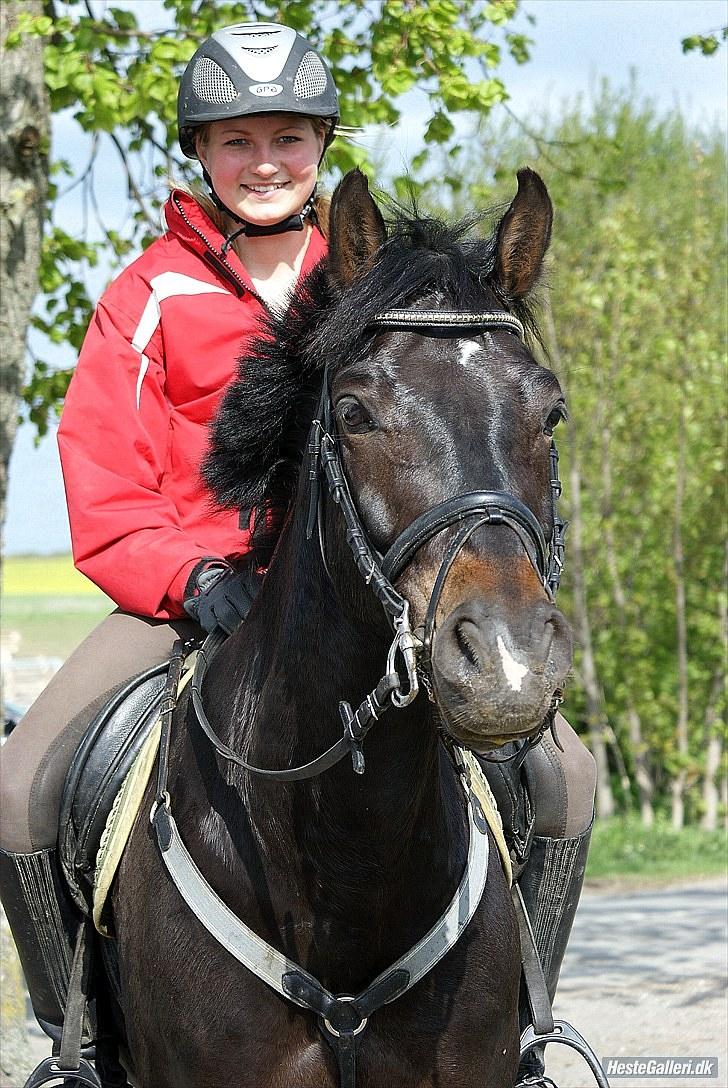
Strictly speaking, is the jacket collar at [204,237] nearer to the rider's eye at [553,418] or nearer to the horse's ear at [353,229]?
the horse's ear at [353,229]

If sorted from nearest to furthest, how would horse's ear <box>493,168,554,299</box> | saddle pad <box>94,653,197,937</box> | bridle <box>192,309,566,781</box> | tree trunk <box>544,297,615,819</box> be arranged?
bridle <box>192,309,566,781</box> → horse's ear <box>493,168,554,299</box> → saddle pad <box>94,653,197,937</box> → tree trunk <box>544,297,615,819</box>

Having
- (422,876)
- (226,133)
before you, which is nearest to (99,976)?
(422,876)

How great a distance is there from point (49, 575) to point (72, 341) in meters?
39.2

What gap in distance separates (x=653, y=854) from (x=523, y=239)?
12.4 metres

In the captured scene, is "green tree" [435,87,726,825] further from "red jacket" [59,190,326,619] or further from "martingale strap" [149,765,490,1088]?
"martingale strap" [149,765,490,1088]

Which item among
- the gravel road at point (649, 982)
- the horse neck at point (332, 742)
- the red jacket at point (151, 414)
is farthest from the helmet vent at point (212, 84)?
A: the gravel road at point (649, 982)

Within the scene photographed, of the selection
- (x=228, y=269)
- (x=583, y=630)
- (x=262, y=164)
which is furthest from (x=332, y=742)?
(x=583, y=630)

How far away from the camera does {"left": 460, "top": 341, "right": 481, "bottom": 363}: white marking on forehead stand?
2574mm

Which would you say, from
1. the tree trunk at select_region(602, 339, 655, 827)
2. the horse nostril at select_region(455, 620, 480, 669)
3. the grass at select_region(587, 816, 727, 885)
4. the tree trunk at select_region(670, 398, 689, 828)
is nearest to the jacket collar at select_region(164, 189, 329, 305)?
the horse nostril at select_region(455, 620, 480, 669)

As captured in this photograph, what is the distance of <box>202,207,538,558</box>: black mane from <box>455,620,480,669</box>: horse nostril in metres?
0.73

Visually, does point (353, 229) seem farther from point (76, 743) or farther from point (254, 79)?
point (76, 743)

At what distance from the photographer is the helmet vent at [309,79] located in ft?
13.2

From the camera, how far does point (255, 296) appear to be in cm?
390

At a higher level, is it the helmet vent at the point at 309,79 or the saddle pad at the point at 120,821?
the helmet vent at the point at 309,79
